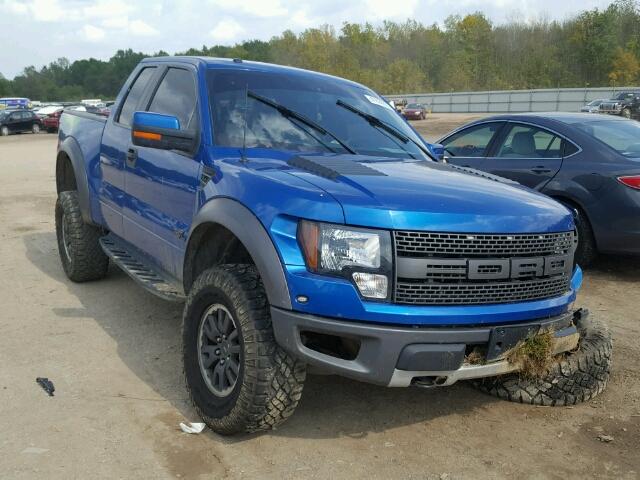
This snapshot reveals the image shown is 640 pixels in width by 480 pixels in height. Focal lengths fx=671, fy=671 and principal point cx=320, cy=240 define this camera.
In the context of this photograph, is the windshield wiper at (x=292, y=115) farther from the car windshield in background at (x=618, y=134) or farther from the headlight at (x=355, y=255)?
the car windshield in background at (x=618, y=134)

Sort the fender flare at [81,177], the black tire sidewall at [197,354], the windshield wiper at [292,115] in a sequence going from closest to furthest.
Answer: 1. the black tire sidewall at [197,354]
2. the windshield wiper at [292,115]
3. the fender flare at [81,177]

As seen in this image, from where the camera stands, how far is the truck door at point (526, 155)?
269 inches

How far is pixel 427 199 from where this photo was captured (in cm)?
305

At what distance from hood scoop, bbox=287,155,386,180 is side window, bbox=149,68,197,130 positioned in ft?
2.86

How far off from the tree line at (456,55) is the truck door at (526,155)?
5473cm

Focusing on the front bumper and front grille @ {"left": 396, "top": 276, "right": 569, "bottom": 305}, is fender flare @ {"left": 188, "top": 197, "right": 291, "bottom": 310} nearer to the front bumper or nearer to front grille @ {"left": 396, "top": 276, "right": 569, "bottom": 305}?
the front bumper

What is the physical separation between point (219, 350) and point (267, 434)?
0.50 metres

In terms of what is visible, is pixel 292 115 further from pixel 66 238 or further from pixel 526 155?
pixel 526 155

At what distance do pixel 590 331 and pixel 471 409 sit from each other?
925 mm

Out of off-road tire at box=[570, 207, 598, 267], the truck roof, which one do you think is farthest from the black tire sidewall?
off-road tire at box=[570, 207, 598, 267]

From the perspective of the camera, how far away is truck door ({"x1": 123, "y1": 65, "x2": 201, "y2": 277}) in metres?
3.97

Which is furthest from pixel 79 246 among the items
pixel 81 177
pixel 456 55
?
pixel 456 55

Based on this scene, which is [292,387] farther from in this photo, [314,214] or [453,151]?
[453,151]

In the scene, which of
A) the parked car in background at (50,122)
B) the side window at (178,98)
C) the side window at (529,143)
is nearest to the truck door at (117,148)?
the side window at (178,98)
